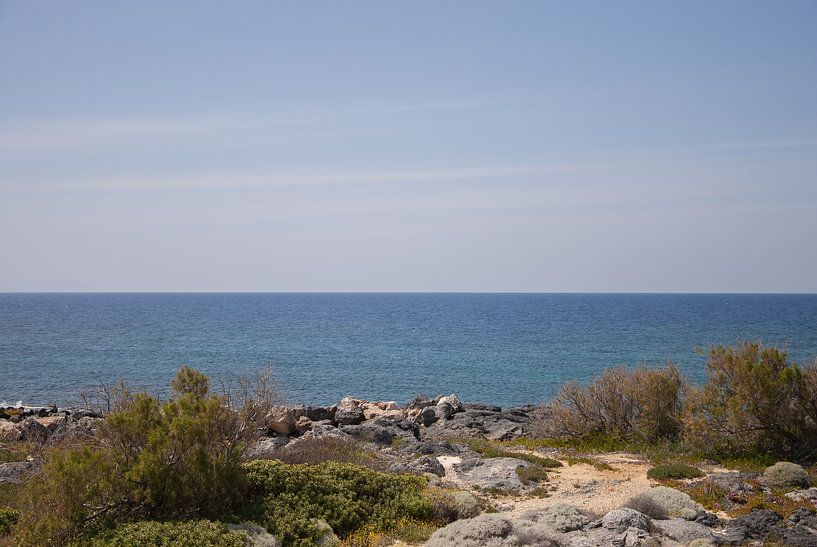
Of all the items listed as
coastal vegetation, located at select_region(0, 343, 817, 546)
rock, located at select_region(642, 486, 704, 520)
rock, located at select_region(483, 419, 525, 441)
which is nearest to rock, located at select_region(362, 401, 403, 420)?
rock, located at select_region(483, 419, 525, 441)

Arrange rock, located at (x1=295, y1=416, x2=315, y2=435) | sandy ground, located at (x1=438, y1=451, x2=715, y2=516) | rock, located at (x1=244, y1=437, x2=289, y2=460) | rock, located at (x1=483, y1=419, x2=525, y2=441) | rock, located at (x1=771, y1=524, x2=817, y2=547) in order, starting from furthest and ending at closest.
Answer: rock, located at (x1=483, y1=419, x2=525, y2=441) → rock, located at (x1=295, y1=416, x2=315, y2=435) → rock, located at (x1=244, y1=437, x2=289, y2=460) → sandy ground, located at (x1=438, y1=451, x2=715, y2=516) → rock, located at (x1=771, y1=524, x2=817, y2=547)

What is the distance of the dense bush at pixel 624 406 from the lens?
20.8 m

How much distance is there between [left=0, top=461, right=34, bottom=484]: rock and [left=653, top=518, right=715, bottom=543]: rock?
519 inches

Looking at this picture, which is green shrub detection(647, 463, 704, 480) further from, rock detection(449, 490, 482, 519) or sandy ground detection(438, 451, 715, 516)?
rock detection(449, 490, 482, 519)

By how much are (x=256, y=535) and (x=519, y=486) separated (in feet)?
23.2

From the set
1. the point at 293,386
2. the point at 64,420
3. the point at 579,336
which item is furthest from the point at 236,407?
the point at 579,336

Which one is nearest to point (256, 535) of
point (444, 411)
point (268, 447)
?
point (268, 447)

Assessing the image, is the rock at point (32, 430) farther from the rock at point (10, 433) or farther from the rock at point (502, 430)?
the rock at point (502, 430)

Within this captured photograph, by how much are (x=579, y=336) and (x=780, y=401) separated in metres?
61.8

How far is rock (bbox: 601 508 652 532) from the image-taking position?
11.3m

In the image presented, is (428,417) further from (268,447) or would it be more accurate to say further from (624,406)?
(268,447)

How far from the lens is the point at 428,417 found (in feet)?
95.6

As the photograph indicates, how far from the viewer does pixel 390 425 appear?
2450cm

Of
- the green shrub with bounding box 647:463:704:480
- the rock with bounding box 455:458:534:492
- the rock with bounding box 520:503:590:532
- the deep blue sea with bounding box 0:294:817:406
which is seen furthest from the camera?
the deep blue sea with bounding box 0:294:817:406
